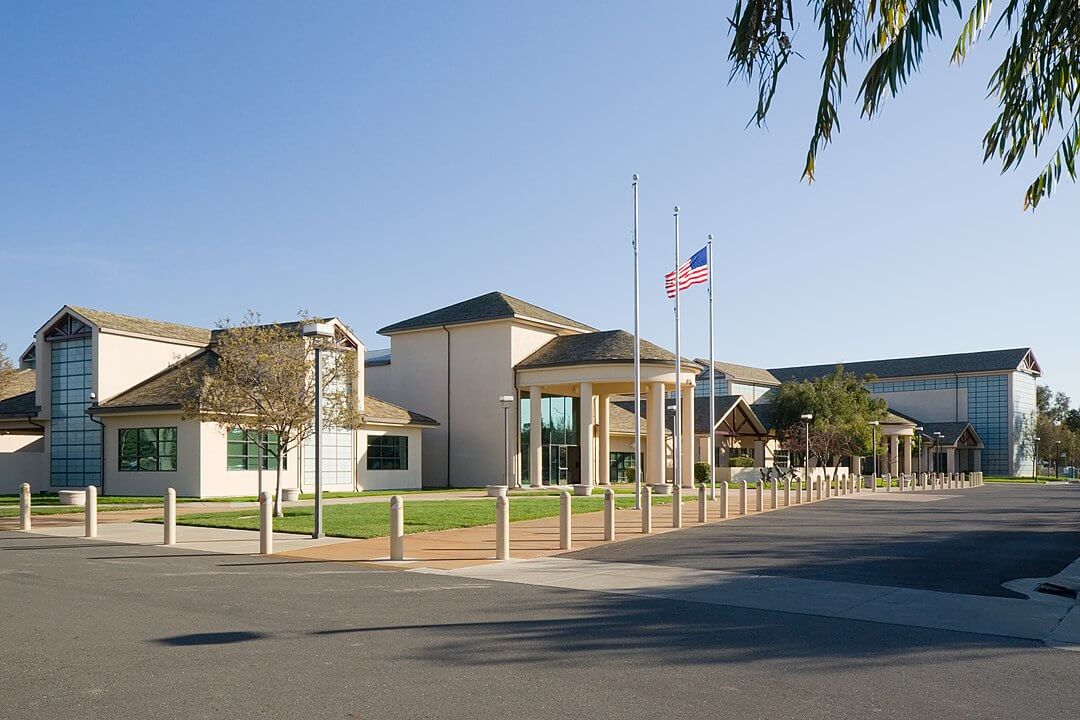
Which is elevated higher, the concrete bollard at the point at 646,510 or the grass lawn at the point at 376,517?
the concrete bollard at the point at 646,510

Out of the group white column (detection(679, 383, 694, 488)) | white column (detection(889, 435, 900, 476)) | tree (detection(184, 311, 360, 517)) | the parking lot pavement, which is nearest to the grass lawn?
tree (detection(184, 311, 360, 517))

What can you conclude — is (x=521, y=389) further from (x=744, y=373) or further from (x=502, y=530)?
(x=744, y=373)

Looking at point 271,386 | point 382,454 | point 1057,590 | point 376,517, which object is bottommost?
point 376,517

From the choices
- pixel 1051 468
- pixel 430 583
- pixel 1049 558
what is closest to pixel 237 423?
pixel 430 583

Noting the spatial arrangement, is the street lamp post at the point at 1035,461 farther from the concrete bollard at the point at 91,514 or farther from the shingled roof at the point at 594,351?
the concrete bollard at the point at 91,514

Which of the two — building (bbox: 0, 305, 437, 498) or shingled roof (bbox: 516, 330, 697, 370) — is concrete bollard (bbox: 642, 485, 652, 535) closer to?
building (bbox: 0, 305, 437, 498)

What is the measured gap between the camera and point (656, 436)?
42406mm

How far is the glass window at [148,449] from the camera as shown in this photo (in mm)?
33094

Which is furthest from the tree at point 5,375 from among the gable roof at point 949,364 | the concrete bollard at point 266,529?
the gable roof at point 949,364

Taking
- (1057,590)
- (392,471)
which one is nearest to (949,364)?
(392,471)

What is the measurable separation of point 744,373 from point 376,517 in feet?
249

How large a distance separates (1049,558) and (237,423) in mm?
18457

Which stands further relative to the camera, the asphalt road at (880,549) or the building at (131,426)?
the building at (131,426)

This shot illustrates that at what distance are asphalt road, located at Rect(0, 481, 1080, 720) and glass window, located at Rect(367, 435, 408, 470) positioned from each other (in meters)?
28.5
